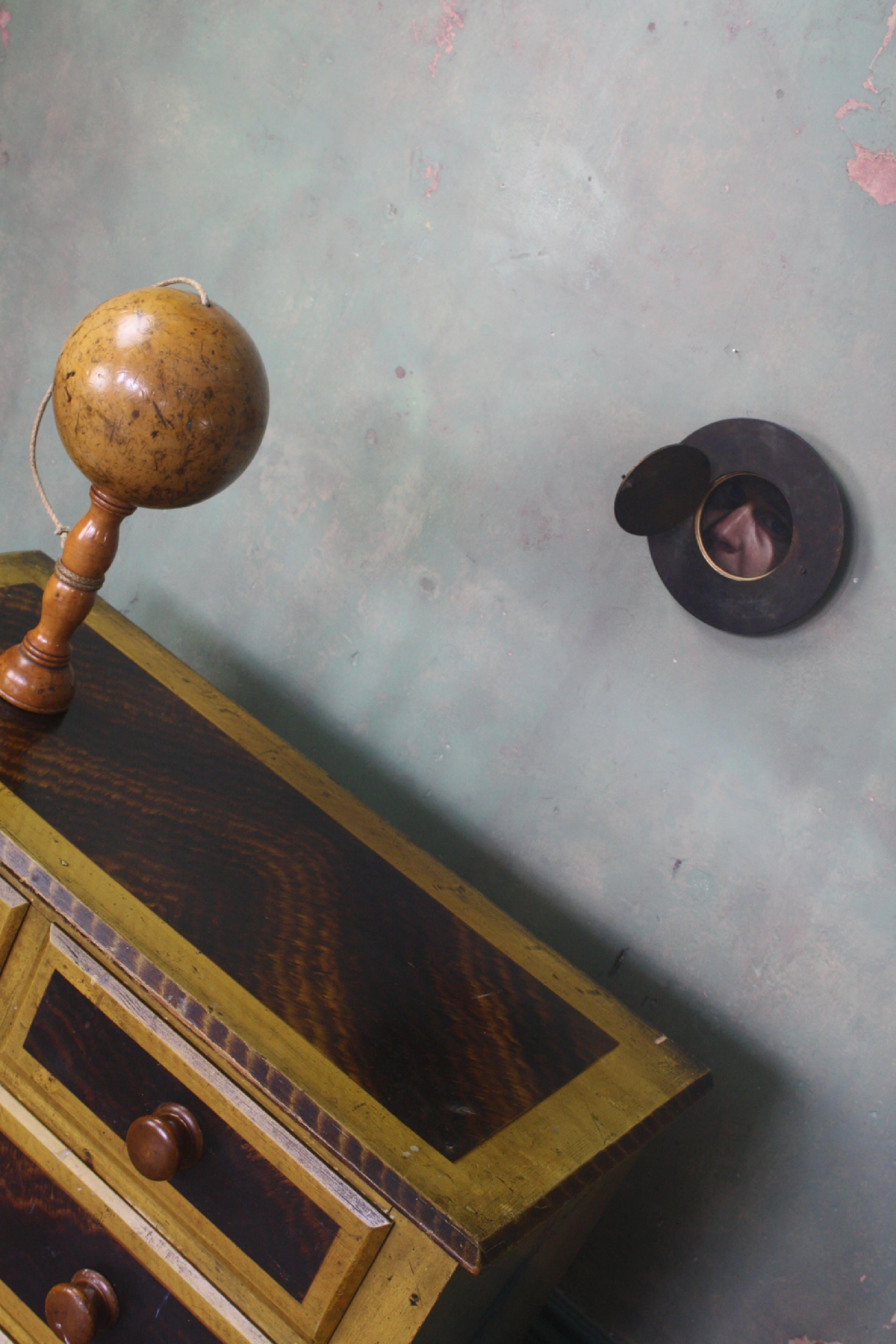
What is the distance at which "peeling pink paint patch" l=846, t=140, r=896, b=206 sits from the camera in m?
1.30

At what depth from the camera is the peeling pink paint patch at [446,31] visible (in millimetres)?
1608

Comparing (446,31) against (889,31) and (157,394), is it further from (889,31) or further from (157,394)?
(157,394)

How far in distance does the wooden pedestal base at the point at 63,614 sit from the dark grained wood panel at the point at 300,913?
0.12ft

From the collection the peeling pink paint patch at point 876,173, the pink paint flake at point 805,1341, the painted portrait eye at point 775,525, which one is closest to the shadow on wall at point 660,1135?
the pink paint flake at point 805,1341

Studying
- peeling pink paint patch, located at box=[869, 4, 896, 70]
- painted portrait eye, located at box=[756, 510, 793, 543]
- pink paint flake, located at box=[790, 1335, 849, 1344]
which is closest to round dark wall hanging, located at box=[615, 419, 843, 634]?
painted portrait eye, located at box=[756, 510, 793, 543]

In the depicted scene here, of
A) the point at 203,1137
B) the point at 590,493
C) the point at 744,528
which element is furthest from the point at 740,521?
the point at 203,1137

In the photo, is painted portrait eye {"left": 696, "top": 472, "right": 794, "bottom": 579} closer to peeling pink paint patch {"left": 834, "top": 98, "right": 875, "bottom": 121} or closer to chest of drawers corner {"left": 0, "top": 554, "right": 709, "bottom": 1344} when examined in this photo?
peeling pink paint patch {"left": 834, "top": 98, "right": 875, "bottom": 121}

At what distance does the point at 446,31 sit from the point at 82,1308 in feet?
6.05

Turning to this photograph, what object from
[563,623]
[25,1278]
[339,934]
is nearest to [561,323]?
[563,623]

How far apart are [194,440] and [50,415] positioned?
109 cm

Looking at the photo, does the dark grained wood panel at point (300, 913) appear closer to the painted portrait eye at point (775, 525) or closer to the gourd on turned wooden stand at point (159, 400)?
the gourd on turned wooden stand at point (159, 400)

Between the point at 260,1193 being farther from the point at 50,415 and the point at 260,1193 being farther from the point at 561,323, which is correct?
the point at 50,415

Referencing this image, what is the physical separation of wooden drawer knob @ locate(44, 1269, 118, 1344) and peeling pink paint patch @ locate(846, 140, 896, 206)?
63.1 inches

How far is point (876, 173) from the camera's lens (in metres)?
1.30
